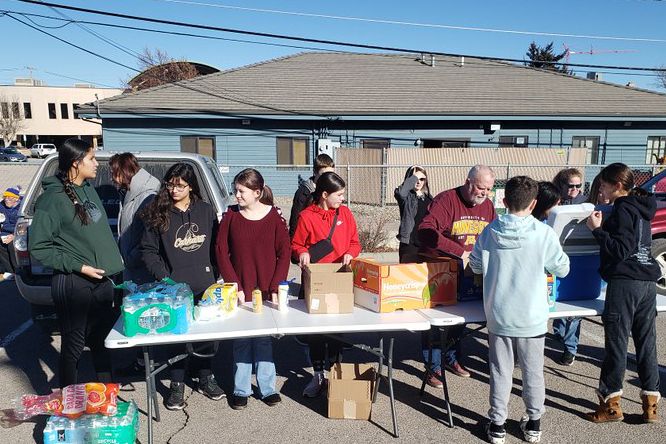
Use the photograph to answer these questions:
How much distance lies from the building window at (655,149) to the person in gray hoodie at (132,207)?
21208 millimetres

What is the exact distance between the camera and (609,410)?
366 centimetres

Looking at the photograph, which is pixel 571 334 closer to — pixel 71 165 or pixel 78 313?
pixel 78 313

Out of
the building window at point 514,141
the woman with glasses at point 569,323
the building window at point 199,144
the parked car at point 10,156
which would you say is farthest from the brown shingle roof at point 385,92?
the parked car at point 10,156

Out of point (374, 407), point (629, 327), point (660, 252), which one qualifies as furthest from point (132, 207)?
point (660, 252)

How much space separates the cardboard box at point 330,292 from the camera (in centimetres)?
355

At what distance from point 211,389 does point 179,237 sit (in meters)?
1.31

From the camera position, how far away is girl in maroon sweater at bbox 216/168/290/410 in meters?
3.77

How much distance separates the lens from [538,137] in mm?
18688

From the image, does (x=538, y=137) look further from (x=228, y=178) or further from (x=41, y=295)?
(x=41, y=295)

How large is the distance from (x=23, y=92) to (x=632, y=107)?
5936 centimetres

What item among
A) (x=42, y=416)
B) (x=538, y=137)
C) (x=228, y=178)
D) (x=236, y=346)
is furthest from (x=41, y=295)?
(x=538, y=137)

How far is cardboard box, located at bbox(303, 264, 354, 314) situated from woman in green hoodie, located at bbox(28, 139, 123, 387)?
141 cm

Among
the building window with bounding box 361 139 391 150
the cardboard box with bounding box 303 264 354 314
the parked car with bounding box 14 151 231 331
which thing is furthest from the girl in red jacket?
the building window with bounding box 361 139 391 150

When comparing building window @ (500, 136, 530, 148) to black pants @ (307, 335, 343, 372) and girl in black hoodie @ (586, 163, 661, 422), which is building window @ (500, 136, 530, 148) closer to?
girl in black hoodie @ (586, 163, 661, 422)
